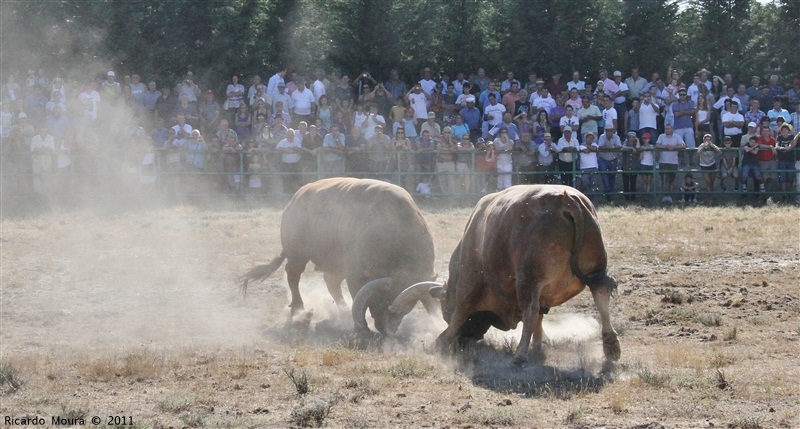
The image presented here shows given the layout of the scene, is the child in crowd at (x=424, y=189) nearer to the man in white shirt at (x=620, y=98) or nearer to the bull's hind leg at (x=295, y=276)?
the man in white shirt at (x=620, y=98)

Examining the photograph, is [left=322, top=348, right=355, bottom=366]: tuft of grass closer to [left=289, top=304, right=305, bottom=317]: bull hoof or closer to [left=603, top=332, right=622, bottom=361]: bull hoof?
[left=603, top=332, right=622, bottom=361]: bull hoof

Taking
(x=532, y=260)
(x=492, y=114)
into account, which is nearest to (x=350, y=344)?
(x=532, y=260)

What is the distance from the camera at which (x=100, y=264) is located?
15.2m

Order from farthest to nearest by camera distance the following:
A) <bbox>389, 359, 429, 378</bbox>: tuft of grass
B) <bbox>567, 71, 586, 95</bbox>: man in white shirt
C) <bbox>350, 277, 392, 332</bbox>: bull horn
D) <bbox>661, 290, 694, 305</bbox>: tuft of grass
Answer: <bbox>567, 71, 586, 95</bbox>: man in white shirt < <bbox>661, 290, 694, 305</bbox>: tuft of grass < <bbox>350, 277, 392, 332</bbox>: bull horn < <bbox>389, 359, 429, 378</bbox>: tuft of grass

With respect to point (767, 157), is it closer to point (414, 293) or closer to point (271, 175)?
point (271, 175)

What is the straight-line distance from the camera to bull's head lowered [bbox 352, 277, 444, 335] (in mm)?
10297

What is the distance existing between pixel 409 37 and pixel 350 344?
15.6 meters

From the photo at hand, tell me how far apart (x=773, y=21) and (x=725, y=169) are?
596cm

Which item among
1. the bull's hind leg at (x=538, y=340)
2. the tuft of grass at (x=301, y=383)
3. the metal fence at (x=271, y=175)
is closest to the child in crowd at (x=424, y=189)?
the metal fence at (x=271, y=175)

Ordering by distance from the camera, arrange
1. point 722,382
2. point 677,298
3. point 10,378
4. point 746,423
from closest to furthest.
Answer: point 746,423 → point 722,382 → point 10,378 → point 677,298

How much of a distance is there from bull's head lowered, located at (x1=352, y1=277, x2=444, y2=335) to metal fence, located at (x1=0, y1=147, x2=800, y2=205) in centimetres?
993

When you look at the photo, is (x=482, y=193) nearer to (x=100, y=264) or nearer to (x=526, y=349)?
(x=100, y=264)

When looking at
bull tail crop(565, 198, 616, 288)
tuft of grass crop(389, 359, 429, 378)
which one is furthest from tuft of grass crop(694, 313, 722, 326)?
tuft of grass crop(389, 359, 429, 378)

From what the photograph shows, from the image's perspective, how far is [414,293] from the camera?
10297 millimetres
